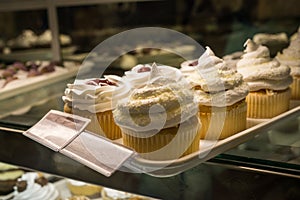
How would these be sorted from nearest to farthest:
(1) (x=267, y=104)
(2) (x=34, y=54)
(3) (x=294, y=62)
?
(1) (x=267, y=104) < (3) (x=294, y=62) < (2) (x=34, y=54)

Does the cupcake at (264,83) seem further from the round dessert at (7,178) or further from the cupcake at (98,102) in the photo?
the round dessert at (7,178)

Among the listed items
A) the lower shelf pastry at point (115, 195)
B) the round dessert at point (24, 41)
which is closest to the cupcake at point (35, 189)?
the lower shelf pastry at point (115, 195)

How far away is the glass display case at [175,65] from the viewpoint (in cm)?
89

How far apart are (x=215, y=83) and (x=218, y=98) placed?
4 cm

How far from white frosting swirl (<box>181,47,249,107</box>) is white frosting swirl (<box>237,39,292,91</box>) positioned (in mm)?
122

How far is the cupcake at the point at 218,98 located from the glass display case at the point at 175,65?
0.04 meters

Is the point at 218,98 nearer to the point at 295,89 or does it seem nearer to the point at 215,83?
the point at 215,83

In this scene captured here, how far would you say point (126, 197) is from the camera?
63.6 inches

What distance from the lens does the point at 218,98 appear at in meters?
1.10

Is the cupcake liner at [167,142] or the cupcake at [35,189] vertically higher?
the cupcake liner at [167,142]

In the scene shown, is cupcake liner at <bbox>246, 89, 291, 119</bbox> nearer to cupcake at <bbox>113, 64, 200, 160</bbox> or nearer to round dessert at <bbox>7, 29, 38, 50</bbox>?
cupcake at <bbox>113, 64, 200, 160</bbox>

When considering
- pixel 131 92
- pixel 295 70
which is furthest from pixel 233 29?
pixel 131 92

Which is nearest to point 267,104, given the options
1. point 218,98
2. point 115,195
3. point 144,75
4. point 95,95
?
point 218,98

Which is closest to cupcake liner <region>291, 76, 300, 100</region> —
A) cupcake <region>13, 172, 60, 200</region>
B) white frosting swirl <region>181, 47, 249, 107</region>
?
white frosting swirl <region>181, 47, 249, 107</region>
